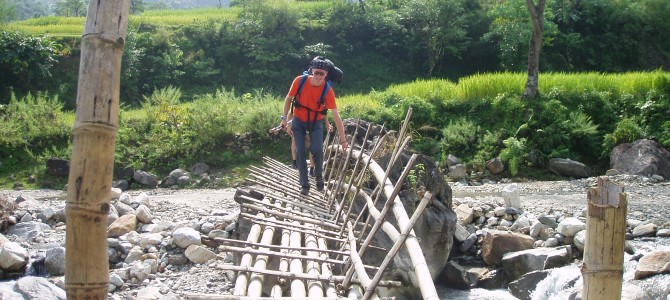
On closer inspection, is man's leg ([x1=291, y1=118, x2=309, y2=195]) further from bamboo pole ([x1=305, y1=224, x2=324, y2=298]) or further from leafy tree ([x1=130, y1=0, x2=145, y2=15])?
leafy tree ([x1=130, y1=0, x2=145, y2=15])

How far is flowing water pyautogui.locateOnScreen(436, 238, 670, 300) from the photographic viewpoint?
6.32 meters

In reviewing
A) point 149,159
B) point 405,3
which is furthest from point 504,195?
point 405,3

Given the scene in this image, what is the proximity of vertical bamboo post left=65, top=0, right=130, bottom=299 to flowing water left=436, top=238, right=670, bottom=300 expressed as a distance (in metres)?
5.50

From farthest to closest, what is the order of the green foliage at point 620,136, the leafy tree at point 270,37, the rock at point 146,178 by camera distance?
the leafy tree at point 270,37, the green foliage at point 620,136, the rock at point 146,178

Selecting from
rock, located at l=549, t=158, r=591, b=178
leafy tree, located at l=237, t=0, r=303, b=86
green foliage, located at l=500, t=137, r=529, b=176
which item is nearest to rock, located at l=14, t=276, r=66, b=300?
green foliage, located at l=500, t=137, r=529, b=176

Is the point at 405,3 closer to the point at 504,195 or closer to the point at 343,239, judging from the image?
the point at 504,195

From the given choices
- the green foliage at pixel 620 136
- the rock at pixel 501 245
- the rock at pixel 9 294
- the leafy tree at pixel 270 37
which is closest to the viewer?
the rock at pixel 9 294

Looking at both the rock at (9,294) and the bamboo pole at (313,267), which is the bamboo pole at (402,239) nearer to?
the bamboo pole at (313,267)

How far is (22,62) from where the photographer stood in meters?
18.9

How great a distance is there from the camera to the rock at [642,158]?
12969mm

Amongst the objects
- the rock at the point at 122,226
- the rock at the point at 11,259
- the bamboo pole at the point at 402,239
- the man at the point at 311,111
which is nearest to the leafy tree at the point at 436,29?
the rock at the point at 122,226

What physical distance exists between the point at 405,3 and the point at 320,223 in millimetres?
20853

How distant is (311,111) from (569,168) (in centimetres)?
871

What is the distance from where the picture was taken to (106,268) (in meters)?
2.00
